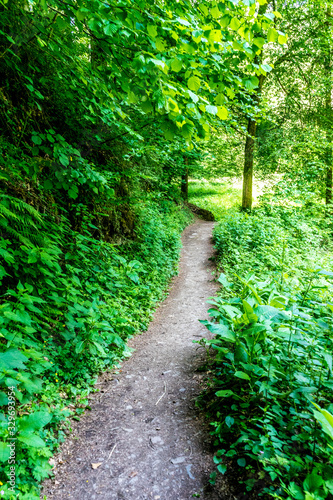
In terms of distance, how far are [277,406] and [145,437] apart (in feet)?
5.12

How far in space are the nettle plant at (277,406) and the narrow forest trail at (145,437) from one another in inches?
13.9

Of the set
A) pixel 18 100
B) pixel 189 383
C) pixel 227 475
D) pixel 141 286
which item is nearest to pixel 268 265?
pixel 141 286

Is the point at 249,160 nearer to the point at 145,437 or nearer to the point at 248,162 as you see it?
the point at 248,162

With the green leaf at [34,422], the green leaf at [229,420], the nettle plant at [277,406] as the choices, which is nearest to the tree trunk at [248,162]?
the nettle plant at [277,406]

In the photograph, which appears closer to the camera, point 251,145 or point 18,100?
point 18,100

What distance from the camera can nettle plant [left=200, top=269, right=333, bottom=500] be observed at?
2.11 metres

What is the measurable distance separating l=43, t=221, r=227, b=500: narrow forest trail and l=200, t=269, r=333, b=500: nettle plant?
35 cm

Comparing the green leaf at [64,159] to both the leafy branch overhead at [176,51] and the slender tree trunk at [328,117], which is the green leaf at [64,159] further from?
the slender tree trunk at [328,117]

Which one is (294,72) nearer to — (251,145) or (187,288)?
(251,145)

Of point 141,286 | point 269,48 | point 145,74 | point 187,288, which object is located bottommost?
point 187,288

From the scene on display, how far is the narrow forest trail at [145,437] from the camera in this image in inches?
102

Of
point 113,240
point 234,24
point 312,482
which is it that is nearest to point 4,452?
point 312,482

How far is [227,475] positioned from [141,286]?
4.40 metres

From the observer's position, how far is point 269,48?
12.8m
